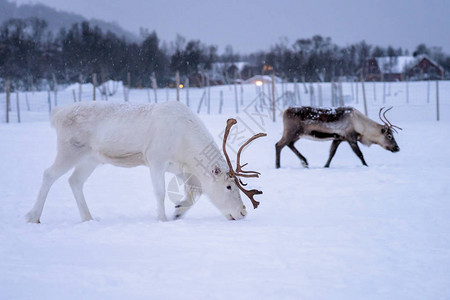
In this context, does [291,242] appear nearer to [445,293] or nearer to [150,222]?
[445,293]

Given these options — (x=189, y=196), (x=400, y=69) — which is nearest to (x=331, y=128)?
(x=189, y=196)

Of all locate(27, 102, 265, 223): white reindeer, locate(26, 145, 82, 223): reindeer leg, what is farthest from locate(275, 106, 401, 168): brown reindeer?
locate(26, 145, 82, 223): reindeer leg

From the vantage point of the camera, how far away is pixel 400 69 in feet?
196

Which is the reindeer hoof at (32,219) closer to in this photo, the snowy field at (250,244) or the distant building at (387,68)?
the snowy field at (250,244)

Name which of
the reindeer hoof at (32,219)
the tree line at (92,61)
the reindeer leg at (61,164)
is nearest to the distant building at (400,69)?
the tree line at (92,61)

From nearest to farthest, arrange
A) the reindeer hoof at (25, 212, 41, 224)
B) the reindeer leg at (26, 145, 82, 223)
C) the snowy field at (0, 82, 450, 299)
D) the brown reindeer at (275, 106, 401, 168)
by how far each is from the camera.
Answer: the snowy field at (0, 82, 450, 299)
the reindeer hoof at (25, 212, 41, 224)
the reindeer leg at (26, 145, 82, 223)
the brown reindeer at (275, 106, 401, 168)

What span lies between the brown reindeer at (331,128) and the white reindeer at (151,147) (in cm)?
497

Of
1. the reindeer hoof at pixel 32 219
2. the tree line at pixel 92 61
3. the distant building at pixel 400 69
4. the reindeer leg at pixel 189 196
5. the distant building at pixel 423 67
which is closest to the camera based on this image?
the reindeer hoof at pixel 32 219

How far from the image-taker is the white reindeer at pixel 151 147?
4.91 meters

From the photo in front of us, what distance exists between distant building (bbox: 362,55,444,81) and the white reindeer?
53389 millimetres

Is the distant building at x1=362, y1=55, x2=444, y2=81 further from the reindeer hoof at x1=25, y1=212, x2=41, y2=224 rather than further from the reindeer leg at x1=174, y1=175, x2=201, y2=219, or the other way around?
the reindeer hoof at x1=25, y1=212, x2=41, y2=224

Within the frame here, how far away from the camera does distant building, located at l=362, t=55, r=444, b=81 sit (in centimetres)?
5622

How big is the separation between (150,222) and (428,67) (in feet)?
199

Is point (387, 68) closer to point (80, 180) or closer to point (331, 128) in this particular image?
point (331, 128)
